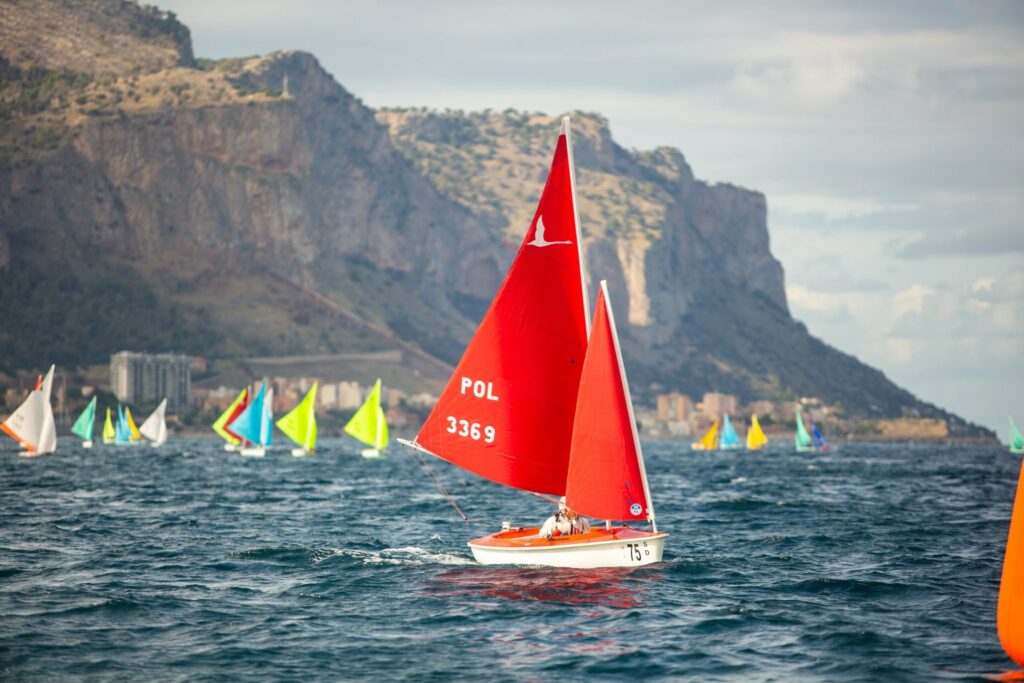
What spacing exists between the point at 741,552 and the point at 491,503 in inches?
1042

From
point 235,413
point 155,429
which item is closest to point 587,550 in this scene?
point 235,413

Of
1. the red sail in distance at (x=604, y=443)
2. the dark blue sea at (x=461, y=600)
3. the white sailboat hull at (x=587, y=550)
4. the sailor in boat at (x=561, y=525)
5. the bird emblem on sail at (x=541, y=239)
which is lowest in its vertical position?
the dark blue sea at (x=461, y=600)

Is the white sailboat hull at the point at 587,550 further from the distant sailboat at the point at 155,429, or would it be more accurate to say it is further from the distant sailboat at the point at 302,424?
the distant sailboat at the point at 155,429

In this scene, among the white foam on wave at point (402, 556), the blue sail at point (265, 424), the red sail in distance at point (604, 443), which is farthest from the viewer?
the blue sail at point (265, 424)

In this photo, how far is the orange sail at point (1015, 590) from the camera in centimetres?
2008

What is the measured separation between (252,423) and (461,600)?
9609 centimetres

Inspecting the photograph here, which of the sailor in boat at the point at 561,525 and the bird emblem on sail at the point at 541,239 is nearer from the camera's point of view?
the sailor in boat at the point at 561,525

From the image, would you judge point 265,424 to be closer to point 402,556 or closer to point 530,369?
point 402,556

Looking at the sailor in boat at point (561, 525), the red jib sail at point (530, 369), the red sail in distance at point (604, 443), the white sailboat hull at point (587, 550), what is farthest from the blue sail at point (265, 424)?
the red sail in distance at point (604, 443)

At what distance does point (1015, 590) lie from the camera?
20.4 metres

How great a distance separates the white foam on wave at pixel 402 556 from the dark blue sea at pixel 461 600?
120mm

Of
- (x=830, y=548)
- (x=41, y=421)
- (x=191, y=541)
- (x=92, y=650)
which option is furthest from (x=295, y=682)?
(x=41, y=421)

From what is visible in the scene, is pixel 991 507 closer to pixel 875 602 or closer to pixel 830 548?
pixel 830 548

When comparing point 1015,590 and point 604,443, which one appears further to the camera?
point 604,443
